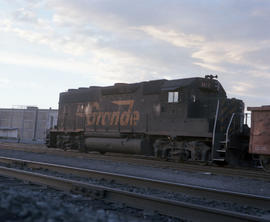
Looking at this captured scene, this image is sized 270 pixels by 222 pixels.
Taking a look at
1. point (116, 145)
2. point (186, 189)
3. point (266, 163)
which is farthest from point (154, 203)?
point (116, 145)

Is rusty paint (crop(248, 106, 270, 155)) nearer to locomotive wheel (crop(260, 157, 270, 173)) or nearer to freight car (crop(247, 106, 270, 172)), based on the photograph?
freight car (crop(247, 106, 270, 172))

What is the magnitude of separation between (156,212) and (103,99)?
12.7 m

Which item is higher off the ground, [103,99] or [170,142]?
[103,99]

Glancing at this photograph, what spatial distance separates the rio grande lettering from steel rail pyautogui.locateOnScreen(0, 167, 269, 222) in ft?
28.5

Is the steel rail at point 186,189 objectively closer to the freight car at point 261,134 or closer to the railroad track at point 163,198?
the railroad track at point 163,198

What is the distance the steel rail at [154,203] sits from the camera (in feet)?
14.8

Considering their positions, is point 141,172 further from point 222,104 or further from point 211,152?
point 222,104

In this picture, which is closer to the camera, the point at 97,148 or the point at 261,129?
the point at 261,129

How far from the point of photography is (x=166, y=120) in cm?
1412

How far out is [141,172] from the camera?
10039 millimetres

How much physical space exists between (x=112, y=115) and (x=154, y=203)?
38.1 feet

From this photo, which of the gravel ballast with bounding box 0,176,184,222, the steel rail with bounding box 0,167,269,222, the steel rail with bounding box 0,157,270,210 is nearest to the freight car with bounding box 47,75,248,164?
the steel rail with bounding box 0,157,270,210

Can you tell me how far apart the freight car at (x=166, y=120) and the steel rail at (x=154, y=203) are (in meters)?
6.94

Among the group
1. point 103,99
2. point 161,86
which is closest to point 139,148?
point 161,86
